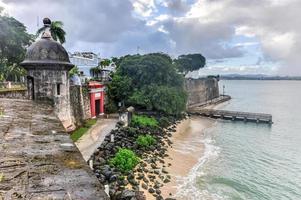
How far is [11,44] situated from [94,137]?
18836 millimetres

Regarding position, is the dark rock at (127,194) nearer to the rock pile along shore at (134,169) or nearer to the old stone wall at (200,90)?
the rock pile along shore at (134,169)

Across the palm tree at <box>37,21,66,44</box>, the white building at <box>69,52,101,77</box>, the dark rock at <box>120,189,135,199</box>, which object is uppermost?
the palm tree at <box>37,21,66,44</box>

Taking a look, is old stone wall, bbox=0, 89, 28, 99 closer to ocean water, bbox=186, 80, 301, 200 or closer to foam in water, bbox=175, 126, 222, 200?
foam in water, bbox=175, 126, 222, 200

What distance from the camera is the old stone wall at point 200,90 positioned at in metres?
68.8

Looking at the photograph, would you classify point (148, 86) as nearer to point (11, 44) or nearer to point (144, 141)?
point (144, 141)

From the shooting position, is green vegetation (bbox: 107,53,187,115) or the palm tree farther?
green vegetation (bbox: 107,53,187,115)

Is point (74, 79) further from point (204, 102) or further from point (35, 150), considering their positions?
point (204, 102)

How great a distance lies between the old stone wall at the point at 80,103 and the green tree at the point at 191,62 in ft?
174

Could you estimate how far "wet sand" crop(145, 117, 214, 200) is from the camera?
2033 centimetres

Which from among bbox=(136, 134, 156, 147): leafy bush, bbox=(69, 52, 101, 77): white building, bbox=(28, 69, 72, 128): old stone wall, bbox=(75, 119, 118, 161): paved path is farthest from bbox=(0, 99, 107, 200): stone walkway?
bbox=(69, 52, 101, 77): white building

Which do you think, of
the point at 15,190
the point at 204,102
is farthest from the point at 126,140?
the point at 204,102

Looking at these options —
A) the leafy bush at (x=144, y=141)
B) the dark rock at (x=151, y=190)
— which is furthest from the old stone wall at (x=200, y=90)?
the dark rock at (x=151, y=190)

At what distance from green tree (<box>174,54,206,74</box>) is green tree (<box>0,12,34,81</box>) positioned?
52076 mm

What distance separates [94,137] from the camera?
81.8ft
